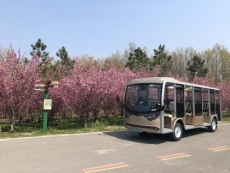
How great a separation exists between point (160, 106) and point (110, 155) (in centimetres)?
376

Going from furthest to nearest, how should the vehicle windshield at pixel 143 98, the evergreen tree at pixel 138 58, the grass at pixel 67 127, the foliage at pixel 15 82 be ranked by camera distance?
1. the evergreen tree at pixel 138 58
2. the grass at pixel 67 127
3. the foliage at pixel 15 82
4. the vehicle windshield at pixel 143 98

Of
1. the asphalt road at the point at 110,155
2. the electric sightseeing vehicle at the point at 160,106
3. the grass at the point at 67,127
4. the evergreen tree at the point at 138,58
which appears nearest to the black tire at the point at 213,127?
the electric sightseeing vehicle at the point at 160,106

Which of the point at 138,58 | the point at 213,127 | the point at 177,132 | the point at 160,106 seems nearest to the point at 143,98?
the point at 160,106

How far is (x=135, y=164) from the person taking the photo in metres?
8.34

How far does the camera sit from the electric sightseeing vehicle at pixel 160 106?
486 inches

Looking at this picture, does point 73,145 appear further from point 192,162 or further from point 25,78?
point 25,78

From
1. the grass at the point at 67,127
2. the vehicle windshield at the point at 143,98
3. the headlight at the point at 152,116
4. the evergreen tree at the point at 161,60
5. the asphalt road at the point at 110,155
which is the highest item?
the evergreen tree at the point at 161,60

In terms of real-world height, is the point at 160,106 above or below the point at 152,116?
above

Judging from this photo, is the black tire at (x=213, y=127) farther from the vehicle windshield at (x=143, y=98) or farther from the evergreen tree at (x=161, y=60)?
the evergreen tree at (x=161, y=60)

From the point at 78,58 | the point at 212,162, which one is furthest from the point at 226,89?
the point at 212,162

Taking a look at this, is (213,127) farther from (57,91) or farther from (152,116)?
(57,91)

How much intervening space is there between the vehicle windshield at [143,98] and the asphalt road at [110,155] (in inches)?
54.4

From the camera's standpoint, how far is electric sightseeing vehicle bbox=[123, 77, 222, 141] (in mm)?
12344

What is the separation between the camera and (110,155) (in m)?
9.40
